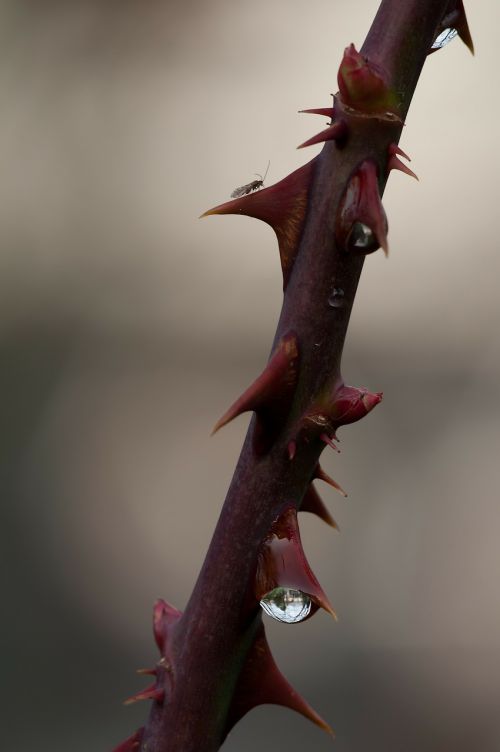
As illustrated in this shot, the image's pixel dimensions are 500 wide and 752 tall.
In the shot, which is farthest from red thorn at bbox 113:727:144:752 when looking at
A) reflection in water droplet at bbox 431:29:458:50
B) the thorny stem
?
reflection in water droplet at bbox 431:29:458:50

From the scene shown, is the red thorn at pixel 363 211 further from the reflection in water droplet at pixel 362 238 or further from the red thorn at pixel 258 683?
the red thorn at pixel 258 683

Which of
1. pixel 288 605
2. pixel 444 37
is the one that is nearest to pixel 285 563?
pixel 288 605

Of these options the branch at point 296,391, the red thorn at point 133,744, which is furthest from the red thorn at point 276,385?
the red thorn at point 133,744

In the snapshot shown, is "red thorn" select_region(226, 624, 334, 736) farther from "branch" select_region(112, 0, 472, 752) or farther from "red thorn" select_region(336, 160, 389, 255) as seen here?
"red thorn" select_region(336, 160, 389, 255)

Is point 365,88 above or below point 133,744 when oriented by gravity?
above

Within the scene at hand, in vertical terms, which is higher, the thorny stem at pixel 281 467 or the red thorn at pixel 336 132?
the red thorn at pixel 336 132

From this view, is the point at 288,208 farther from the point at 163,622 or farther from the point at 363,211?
the point at 163,622
